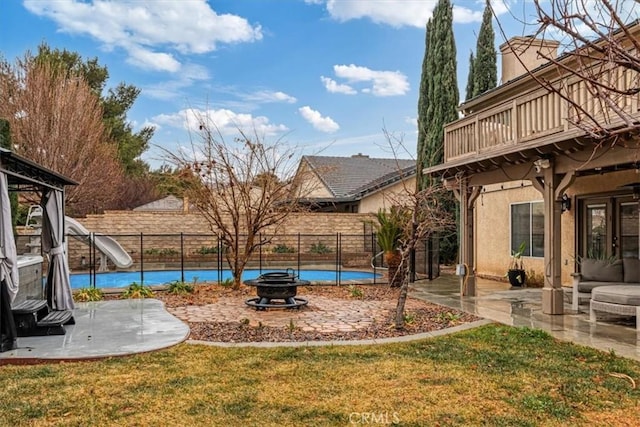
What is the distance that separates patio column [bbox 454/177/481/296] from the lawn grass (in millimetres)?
4526

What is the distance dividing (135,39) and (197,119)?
922 cm

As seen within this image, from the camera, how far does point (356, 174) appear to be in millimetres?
27172

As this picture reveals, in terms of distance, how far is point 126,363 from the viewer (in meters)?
5.62

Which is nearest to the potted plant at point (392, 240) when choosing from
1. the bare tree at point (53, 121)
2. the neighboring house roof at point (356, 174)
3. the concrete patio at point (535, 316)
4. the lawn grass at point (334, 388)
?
the concrete patio at point (535, 316)

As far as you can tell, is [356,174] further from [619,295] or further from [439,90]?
[619,295]

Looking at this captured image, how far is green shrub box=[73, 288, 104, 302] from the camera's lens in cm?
1041

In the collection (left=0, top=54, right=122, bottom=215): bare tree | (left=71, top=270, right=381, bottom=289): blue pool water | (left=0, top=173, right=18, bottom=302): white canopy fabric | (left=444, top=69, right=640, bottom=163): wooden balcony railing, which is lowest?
(left=71, top=270, right=381, bottom=289): blue pool water

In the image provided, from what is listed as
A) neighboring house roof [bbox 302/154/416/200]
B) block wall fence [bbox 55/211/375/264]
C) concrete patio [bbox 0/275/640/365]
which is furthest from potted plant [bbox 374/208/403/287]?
neighboring house roof [bbox 302/154/416/200]

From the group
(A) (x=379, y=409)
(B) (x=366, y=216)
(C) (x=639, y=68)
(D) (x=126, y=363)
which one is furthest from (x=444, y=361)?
(B) (x=366, y=216)

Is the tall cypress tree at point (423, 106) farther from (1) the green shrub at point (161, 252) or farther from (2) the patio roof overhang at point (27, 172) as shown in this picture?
(2) the patio roof overhang at point (27, 172)

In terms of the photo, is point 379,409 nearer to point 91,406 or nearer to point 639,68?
point 91,406

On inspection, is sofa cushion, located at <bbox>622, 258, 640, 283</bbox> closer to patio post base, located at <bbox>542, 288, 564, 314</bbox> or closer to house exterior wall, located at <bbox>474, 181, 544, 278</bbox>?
patio post base, located at <bbox>542, 288, 564, 314</bbox>

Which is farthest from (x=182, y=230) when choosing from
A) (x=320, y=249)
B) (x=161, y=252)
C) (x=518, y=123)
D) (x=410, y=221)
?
(x=518, y=123)

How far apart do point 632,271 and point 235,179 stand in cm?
884
